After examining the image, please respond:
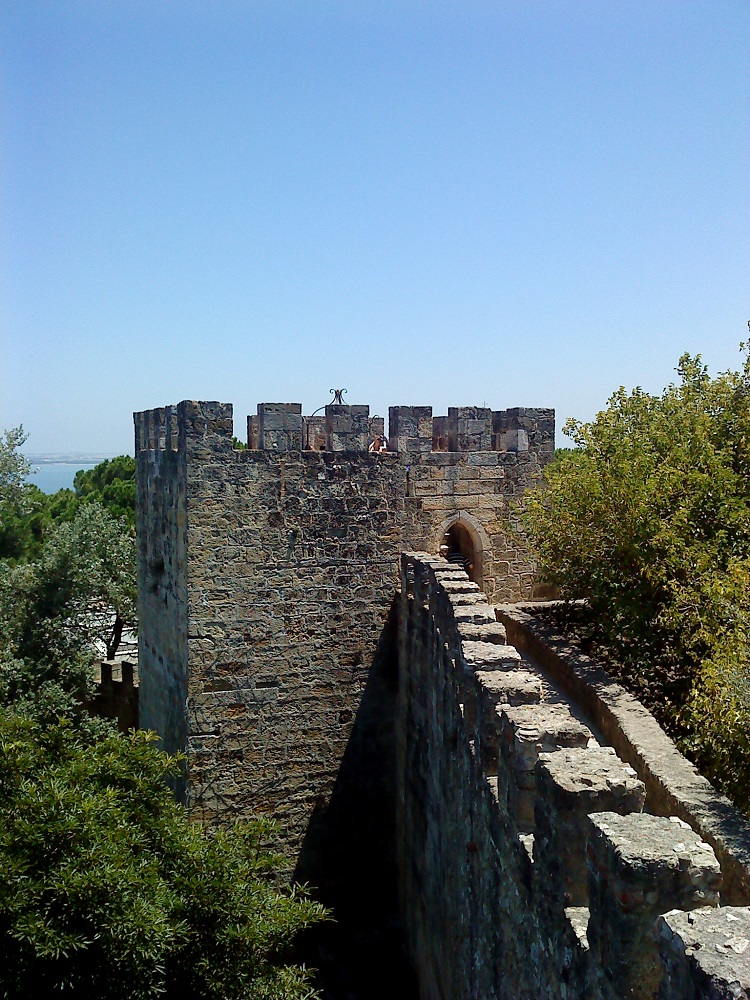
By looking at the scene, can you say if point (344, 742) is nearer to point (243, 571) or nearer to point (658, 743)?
point (243, 571)

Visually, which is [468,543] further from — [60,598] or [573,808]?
[60,598]

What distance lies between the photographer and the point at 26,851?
5984mm

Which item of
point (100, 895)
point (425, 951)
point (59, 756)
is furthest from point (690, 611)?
point (59, 756)

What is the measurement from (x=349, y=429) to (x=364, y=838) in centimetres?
455

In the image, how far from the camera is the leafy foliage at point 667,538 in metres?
6.89

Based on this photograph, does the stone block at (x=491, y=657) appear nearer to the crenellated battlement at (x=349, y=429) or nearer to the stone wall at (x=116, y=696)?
the crenellated battlement at (x=349, y=429)

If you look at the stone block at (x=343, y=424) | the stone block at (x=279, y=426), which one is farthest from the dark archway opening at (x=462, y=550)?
the stone block at (x=279, y=426)

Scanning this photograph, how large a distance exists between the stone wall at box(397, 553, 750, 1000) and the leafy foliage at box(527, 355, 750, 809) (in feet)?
3.12

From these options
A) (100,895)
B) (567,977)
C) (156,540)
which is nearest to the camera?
(567,977)

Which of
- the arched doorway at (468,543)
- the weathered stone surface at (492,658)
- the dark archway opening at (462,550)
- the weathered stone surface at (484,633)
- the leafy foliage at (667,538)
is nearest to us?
the weathered stone surface at (492,658)

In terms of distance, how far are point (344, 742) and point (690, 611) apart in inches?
162

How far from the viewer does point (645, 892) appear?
294 cm

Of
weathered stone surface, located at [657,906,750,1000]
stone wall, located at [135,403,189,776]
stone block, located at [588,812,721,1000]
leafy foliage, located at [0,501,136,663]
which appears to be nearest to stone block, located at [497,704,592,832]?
stone block, located at [588,812,721,1000]

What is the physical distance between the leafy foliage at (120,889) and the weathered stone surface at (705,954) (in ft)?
13.3
